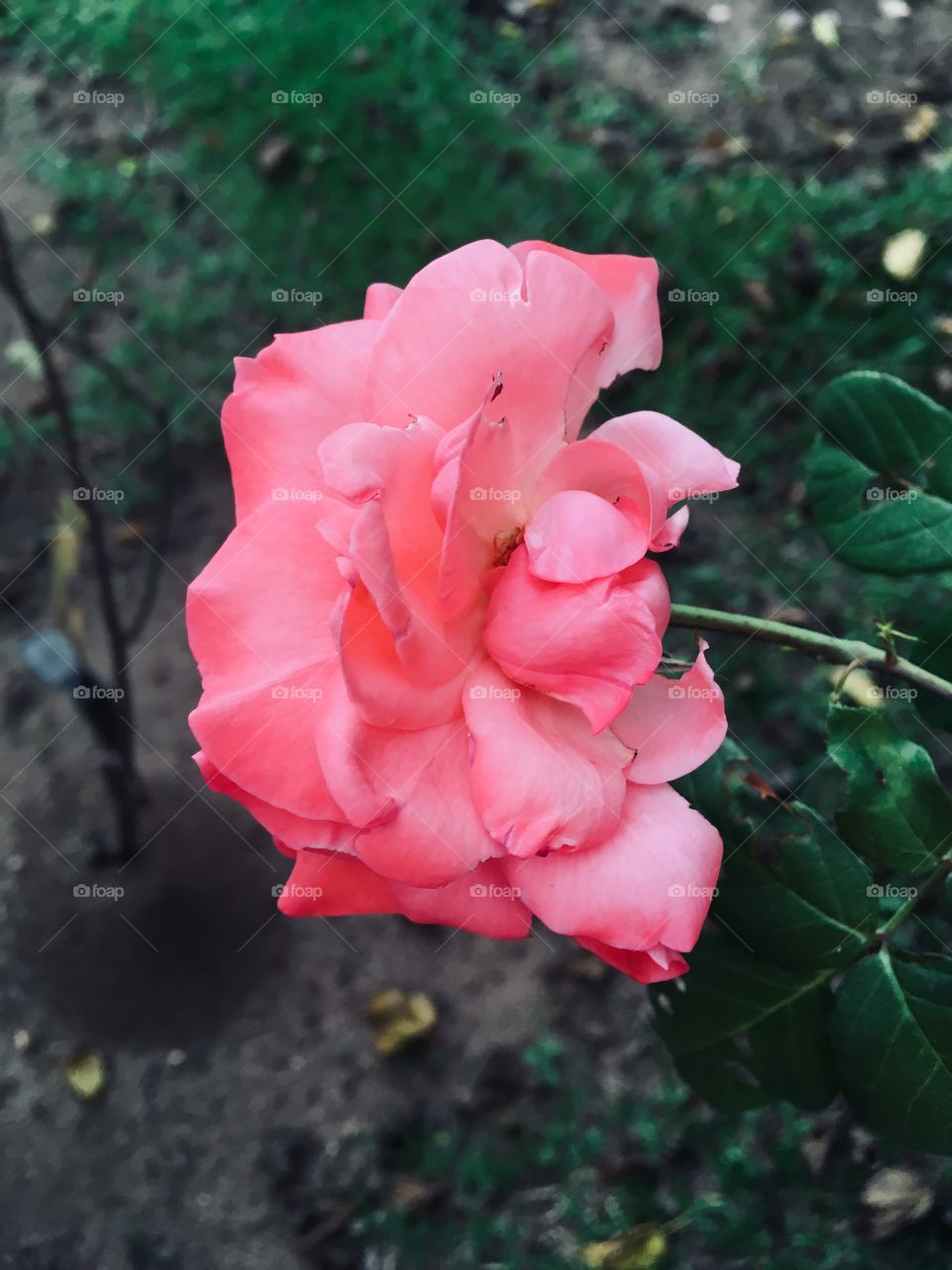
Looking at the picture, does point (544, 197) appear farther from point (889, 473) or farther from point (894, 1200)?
point (894, 1200)

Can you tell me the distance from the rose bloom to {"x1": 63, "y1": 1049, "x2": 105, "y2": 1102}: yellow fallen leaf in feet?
3.73

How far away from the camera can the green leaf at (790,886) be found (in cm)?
87

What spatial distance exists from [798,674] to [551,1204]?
3.03 feet

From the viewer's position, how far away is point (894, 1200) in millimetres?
1521

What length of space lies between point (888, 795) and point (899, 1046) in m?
0.20

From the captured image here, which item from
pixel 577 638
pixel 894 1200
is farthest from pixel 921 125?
pixel 577 638

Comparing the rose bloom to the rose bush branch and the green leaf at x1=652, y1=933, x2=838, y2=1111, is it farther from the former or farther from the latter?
the rose bush branch

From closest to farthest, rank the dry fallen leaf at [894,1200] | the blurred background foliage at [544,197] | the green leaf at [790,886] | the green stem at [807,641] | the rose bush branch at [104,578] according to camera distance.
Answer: the green stem at [807,641] < the green leaf at [790,886] < the rose bush branch at [104,578] < the dry fallen leaf at [894,1200] < the blurred background foliage at [544,197]

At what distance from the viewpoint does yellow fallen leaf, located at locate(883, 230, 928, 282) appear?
6.93 feet

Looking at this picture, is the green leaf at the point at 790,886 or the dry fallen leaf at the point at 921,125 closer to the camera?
the green leaf at the point at 790,886

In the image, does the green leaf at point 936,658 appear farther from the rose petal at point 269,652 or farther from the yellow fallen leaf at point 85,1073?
the yellow fallen leaf at point 85,1073

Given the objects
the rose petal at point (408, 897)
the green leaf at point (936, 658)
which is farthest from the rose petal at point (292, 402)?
the green leaf at point (936, 658)

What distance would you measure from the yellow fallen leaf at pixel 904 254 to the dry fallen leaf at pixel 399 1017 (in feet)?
5.22

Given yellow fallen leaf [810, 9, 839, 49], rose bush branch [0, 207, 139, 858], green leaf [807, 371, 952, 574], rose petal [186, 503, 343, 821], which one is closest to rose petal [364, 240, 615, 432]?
rose petal [186, 503, 343, 821]
